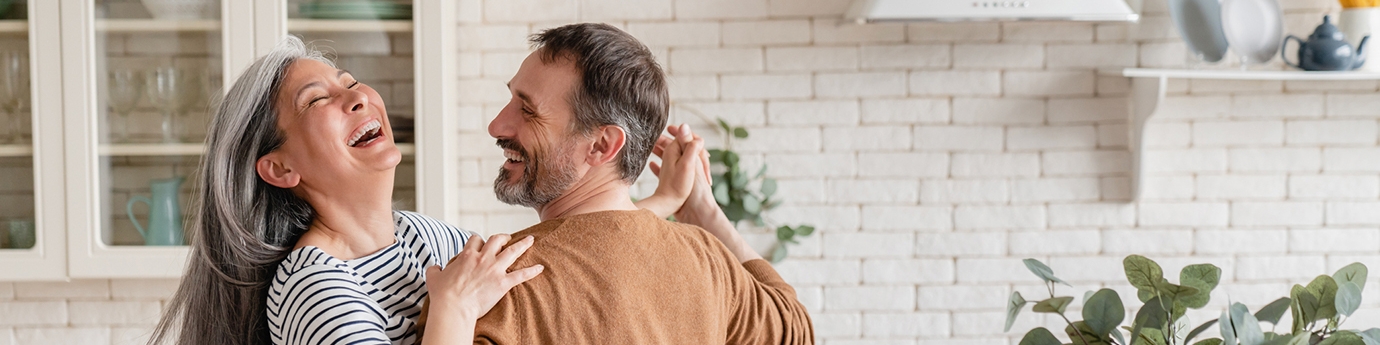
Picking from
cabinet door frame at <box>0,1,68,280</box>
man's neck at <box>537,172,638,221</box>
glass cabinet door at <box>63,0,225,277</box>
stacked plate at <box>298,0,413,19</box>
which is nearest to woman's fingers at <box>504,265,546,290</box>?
man's neck at <box>537,172,638,221</box>

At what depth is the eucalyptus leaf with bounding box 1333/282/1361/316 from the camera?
94 centimetres

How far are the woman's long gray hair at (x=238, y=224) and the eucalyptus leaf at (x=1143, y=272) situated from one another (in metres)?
1.01

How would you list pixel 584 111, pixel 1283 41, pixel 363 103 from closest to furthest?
1. pixel 584 111
2. pixel 363 103
3. pixel 1283 41

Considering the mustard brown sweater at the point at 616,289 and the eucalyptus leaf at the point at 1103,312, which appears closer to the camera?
the mustard brown sweater at the point at 616,289

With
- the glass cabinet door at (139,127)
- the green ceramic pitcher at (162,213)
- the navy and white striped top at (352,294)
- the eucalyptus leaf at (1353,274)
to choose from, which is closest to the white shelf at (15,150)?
the glass cabinet door at (139,127)

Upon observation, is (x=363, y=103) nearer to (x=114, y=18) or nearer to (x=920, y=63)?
(x=114, y=18)

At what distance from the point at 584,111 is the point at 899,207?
1.41 metres

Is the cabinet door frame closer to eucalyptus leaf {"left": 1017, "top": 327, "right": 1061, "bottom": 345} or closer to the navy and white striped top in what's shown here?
the navy and white striped top

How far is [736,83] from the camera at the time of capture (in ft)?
7.34

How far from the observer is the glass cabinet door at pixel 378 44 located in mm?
1977

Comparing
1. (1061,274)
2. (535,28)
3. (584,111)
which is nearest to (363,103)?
(584,111)

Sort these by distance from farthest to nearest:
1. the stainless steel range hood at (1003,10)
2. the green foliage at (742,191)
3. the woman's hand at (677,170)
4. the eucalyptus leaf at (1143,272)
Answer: the green foliage at (742,191), the stainless steel range hood at (1003,10), the woman's hand at (677,170), the eucalyptus leaf at (1143,272)

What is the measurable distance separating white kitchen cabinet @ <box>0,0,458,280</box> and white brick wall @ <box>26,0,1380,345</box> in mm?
282

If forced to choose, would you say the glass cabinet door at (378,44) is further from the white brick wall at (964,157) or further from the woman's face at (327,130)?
the woman's face at (327,130)
